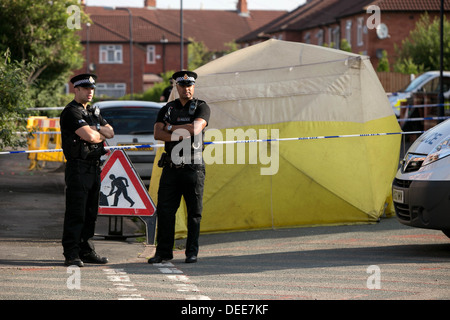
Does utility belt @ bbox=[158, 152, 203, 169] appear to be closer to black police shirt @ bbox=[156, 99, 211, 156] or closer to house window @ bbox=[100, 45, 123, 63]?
black police shirt @ bbox=[156, 99, 211, 156]

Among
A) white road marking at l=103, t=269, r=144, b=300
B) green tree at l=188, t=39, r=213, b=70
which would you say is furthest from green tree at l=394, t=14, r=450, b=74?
green tree at l=188, t=39, r=213, b=70

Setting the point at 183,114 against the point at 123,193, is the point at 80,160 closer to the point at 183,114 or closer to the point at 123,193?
the point at 183,114

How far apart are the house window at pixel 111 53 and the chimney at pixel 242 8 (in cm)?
2662

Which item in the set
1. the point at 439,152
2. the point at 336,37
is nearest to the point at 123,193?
the point at 439,152

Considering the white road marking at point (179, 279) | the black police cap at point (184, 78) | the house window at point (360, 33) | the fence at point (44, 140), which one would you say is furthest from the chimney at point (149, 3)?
the white road marking at point (179, 279)

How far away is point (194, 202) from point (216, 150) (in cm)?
229

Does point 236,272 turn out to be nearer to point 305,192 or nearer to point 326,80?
point 305,192

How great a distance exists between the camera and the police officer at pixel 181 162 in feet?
31.1

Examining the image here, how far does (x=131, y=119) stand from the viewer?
1608 centimetres

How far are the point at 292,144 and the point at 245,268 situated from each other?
11.1 ft

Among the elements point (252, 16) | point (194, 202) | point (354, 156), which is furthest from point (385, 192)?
point (252, 16)

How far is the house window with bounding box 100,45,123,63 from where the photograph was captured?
87875 millimetres

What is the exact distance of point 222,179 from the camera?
11.8m

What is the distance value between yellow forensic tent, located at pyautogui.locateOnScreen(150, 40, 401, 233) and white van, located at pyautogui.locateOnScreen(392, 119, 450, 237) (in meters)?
2.16
